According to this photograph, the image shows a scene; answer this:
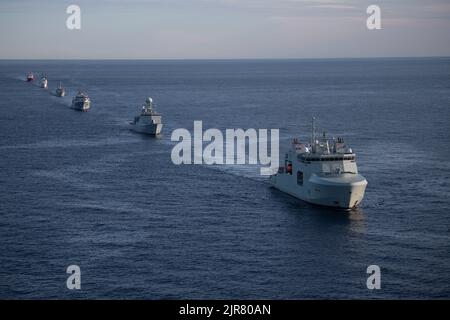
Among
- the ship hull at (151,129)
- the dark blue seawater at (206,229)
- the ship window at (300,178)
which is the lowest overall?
the dark blue seawater at (206,229)

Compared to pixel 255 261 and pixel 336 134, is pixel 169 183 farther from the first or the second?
pixel 336 134

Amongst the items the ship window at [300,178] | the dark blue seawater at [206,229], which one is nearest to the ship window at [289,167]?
the ship window at [300,178]

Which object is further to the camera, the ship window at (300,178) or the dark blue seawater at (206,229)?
the ship window at (300,178)

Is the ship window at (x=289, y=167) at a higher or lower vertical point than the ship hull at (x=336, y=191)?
higher

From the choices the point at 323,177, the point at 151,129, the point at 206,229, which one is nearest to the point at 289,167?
the point at 323,177

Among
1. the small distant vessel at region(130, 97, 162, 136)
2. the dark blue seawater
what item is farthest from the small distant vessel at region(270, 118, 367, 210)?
the small distant vessel at region(130, 97, 162, 136)

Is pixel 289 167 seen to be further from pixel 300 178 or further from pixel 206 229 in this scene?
pixel 206 229

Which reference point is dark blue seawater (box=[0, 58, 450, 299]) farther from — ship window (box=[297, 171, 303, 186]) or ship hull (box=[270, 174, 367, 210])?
ship window (box=[297, 171, 303, 186])

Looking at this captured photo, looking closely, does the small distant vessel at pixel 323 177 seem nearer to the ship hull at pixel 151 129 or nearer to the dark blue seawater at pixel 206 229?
the dark blue seawater at pixel 206 229

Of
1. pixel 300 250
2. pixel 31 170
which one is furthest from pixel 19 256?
pixel 31 170
